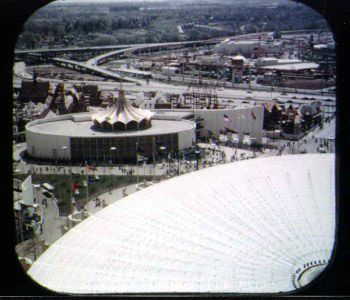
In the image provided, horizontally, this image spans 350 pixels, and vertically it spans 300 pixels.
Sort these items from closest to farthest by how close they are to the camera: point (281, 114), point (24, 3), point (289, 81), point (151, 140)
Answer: point (24, 3) → point (151, 140) → point (281, 114) → point (289, 81)

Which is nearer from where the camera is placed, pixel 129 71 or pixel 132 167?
pixel 132 167

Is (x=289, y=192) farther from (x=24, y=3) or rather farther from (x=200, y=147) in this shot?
(x=200, y=147)

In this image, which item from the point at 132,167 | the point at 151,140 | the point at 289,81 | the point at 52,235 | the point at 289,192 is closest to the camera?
the point at 289,192

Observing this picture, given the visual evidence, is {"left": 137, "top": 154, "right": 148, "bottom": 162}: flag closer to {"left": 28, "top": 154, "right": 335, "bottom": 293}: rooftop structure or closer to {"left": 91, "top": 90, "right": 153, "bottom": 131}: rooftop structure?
{"left": 91, "top": 90, "right": 153, "bottom": 131}: rooftop structure

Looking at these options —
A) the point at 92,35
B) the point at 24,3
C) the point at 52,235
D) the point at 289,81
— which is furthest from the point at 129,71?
the point at 24,3

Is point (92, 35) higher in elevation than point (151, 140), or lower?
higher

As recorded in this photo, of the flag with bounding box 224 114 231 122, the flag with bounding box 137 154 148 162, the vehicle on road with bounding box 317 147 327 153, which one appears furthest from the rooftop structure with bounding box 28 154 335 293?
the flag with bounding box 224 114 231 122
